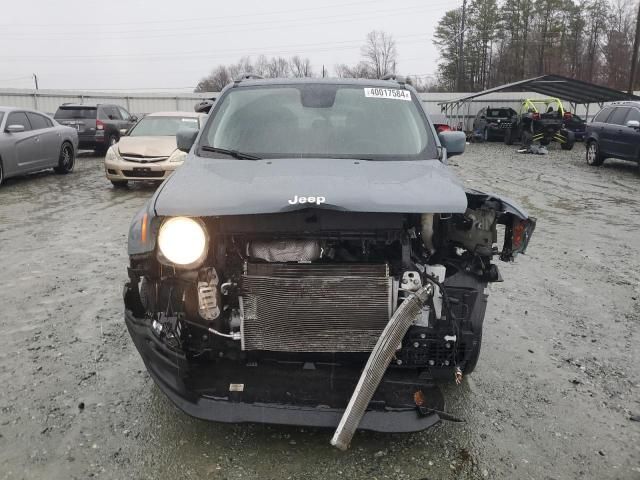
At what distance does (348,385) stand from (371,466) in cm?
41

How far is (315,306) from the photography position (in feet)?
8.63

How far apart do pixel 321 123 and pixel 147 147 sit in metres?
7.41

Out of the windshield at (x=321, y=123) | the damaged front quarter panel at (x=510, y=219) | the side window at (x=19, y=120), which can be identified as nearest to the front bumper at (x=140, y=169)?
the side window at (x=19, y=120)

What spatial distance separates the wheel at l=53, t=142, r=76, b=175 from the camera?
12625 millimetres

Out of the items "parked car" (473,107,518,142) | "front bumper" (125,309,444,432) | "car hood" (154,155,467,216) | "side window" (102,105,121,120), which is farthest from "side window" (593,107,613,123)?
"side window" (102,105,121,120)

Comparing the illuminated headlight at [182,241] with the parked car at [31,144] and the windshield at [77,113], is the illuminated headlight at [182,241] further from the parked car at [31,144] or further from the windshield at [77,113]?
the windshield at [77,113]

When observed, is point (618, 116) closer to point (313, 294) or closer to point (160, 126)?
point (160, 126)

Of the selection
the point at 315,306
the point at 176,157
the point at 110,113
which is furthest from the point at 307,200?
the point at 110,113

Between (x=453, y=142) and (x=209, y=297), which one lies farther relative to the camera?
(x=453, y=142)

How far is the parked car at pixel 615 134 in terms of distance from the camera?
43.8ft

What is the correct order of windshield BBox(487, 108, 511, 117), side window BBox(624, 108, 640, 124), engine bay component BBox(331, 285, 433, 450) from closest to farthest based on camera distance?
engine bay component BBox(331, 285, 433, 450) → side window BBox(624, 108, 640, 124) → windshield BBox(487, 108, 511, 117)

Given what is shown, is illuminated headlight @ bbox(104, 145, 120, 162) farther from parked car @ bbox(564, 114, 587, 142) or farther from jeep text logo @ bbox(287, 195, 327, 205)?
parked car @ bbox(564, 114, 587, 142)

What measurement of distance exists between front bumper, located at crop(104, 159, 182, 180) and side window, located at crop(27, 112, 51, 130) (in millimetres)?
2382

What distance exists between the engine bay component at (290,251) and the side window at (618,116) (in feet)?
45.2
